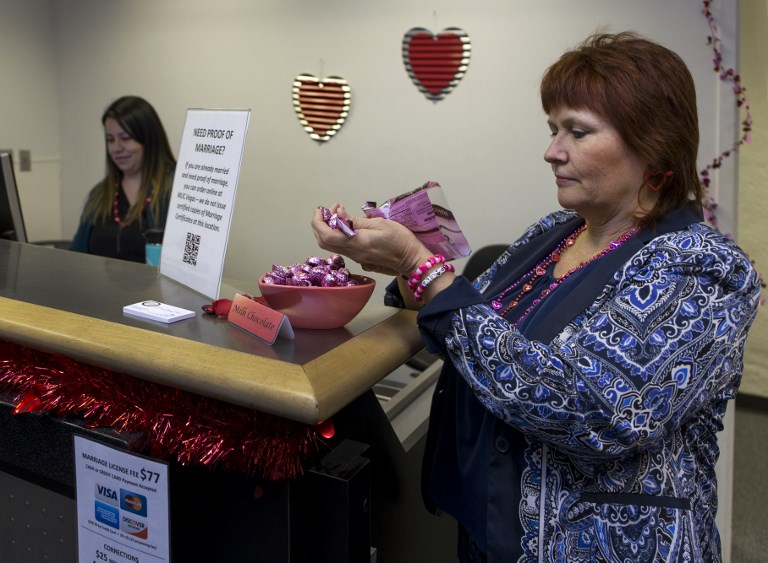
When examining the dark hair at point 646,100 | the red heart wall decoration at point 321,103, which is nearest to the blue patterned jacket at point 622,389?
the dark hair at point 646,100

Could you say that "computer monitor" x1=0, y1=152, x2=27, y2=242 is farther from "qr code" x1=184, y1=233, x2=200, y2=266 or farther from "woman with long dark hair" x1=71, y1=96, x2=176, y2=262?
"qr code" x1=184, y1=233, x2=200, y2=266

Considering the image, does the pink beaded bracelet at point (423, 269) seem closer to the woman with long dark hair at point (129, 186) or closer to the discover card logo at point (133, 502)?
the discover card logo at point (133, 502)

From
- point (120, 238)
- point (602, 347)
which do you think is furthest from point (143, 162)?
point (602, 347)

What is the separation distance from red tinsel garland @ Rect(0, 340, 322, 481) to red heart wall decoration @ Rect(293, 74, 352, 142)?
276 cm

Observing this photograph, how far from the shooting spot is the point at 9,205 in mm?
2182

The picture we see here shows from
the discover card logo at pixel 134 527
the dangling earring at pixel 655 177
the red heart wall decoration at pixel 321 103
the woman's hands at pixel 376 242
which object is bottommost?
the discover card logo at pixel 134 527

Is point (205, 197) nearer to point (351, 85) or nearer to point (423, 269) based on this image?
point (423, 269)

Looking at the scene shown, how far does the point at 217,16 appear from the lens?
4.10 meters

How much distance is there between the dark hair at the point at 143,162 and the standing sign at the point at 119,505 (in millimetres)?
2367

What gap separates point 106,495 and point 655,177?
3.28 feet

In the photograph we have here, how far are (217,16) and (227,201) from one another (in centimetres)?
330

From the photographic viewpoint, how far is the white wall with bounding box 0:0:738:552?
3168 millimetres

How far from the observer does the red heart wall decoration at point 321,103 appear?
3.74 m

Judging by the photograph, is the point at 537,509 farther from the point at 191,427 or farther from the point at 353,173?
the point at 353,173
